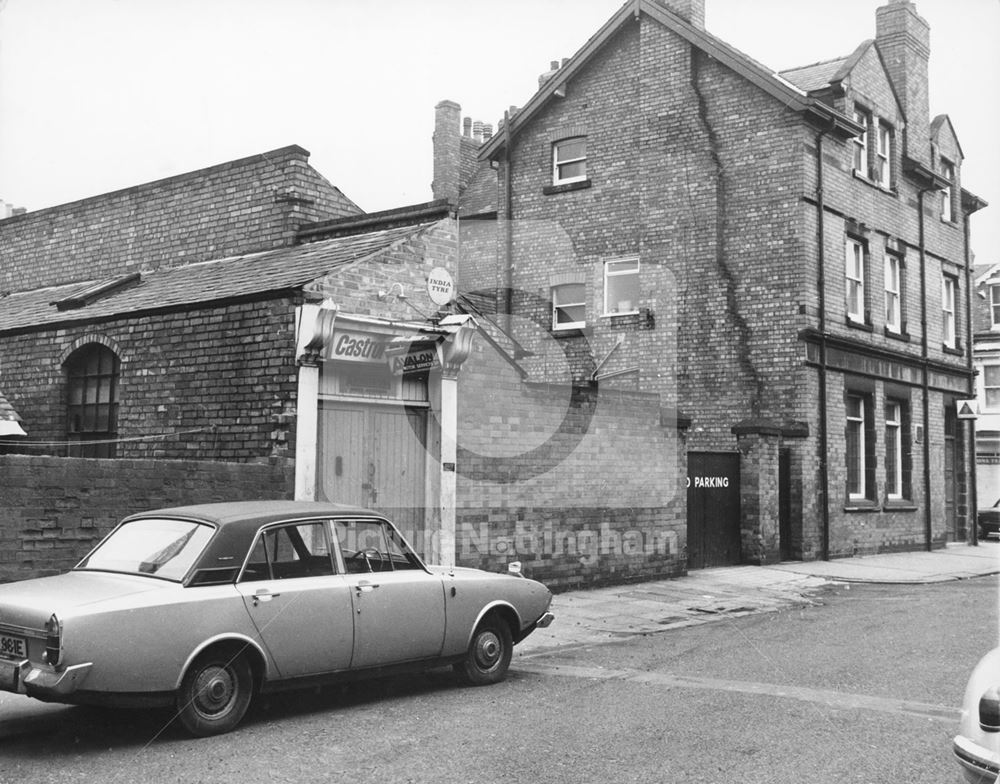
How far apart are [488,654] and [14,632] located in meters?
3.53

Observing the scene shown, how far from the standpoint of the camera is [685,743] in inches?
246

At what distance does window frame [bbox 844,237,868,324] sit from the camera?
70.0 ft

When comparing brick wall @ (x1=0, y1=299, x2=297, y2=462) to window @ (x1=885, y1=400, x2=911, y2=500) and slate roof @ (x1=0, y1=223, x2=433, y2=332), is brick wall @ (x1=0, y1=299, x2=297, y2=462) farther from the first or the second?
window @ (x1=885, y1=400, x2=911, y2=500)

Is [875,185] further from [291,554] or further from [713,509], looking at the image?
[291,554]

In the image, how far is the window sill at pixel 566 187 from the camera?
75.2 feet

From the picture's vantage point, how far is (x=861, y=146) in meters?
22.2

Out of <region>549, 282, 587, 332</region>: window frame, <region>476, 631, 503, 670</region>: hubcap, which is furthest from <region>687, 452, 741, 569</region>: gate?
<region>476, 631, 503, 670</region>: hubcap

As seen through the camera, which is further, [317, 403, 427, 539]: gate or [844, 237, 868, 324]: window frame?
[844, 237, 868, 324]: window frame

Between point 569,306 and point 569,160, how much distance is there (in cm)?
334

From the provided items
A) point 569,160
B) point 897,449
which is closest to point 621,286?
point 569,160

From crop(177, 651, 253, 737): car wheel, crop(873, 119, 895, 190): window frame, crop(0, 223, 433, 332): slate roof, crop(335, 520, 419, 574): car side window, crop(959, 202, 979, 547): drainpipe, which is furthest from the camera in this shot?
crop(959, 202, 979, 547): drainpipe

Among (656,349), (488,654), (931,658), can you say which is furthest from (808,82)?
(488,654)

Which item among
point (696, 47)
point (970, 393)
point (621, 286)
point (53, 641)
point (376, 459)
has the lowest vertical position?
point (53, 641)

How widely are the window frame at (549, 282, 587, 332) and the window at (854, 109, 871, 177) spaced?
20.5ft
